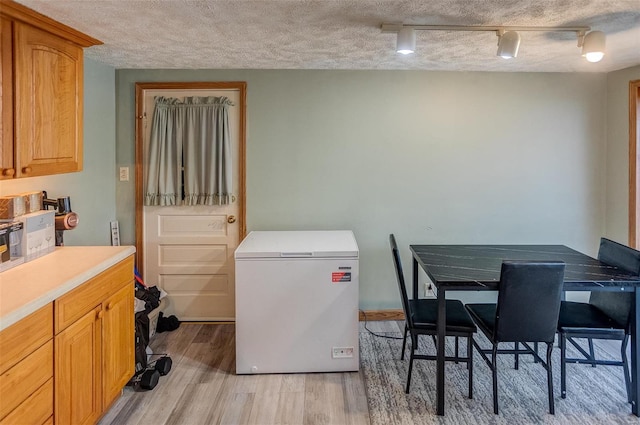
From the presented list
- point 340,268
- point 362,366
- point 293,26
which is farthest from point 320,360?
point 293,26

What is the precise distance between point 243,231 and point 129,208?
1.01m

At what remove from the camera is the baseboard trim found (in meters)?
4.01

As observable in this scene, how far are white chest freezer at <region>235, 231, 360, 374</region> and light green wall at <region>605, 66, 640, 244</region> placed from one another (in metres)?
2.48

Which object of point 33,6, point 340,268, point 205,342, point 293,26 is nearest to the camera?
point 33,6

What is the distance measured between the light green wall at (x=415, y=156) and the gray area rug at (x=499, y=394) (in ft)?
3.33

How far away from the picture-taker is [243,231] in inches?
154

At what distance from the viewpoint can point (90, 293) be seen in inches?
86.7

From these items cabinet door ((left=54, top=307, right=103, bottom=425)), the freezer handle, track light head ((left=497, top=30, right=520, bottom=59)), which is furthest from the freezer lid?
track light head ((left=497, top=30, right=520, bottom=59))

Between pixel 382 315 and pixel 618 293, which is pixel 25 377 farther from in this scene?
pixel 618 293

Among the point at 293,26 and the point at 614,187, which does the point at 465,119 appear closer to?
the point at 614,187

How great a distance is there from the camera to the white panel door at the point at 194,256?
155 inches

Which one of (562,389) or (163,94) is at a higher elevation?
(163,94)

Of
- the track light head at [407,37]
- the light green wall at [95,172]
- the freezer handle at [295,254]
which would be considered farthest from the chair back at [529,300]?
the light green wall at [95,172]

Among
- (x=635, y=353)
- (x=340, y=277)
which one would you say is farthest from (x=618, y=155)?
(x=340, y=277)
